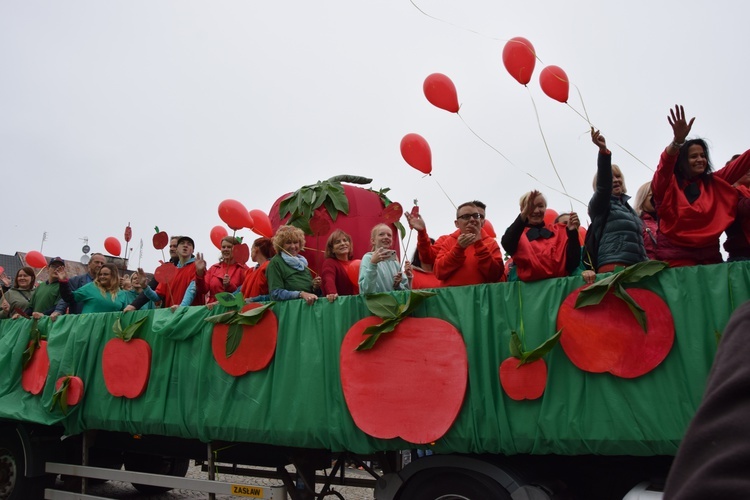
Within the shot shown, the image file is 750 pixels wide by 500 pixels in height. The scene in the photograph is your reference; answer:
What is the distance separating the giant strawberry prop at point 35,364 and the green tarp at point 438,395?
11cm

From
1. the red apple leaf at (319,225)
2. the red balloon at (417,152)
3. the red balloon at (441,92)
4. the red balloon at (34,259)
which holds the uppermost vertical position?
the red balloon at (34,259)

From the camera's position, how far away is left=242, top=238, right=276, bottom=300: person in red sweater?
234 inches

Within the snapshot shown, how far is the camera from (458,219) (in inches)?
176

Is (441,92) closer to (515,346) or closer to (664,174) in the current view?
(664,174)

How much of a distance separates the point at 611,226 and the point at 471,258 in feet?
3.53

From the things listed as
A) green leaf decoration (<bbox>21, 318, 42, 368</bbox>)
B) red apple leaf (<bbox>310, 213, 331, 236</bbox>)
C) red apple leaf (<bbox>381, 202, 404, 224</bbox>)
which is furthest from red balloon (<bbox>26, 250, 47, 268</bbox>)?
red apple leaf (<bbox>381, 202, 404, 224</bbox>)

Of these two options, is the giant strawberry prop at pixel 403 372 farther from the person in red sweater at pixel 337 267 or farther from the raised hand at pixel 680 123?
the raised hand at pixel 680 123

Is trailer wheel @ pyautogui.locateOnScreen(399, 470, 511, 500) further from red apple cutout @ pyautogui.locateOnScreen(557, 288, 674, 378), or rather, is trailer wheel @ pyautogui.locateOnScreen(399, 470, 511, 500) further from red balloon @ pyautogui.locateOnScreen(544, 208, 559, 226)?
red balloon @ pyautogui.locateOnScreen(544, 208, 559, 226)

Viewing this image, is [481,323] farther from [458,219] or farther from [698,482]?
[698,482]

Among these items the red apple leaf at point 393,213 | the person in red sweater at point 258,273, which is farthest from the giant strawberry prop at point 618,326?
the person in red sweater at point 258,273

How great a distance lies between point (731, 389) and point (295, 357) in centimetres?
415

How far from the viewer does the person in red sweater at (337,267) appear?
525cm

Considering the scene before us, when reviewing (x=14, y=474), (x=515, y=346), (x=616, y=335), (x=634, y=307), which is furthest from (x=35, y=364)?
(x=634, y=307)

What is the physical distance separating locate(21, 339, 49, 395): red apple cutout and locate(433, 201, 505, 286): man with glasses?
4.35 m
